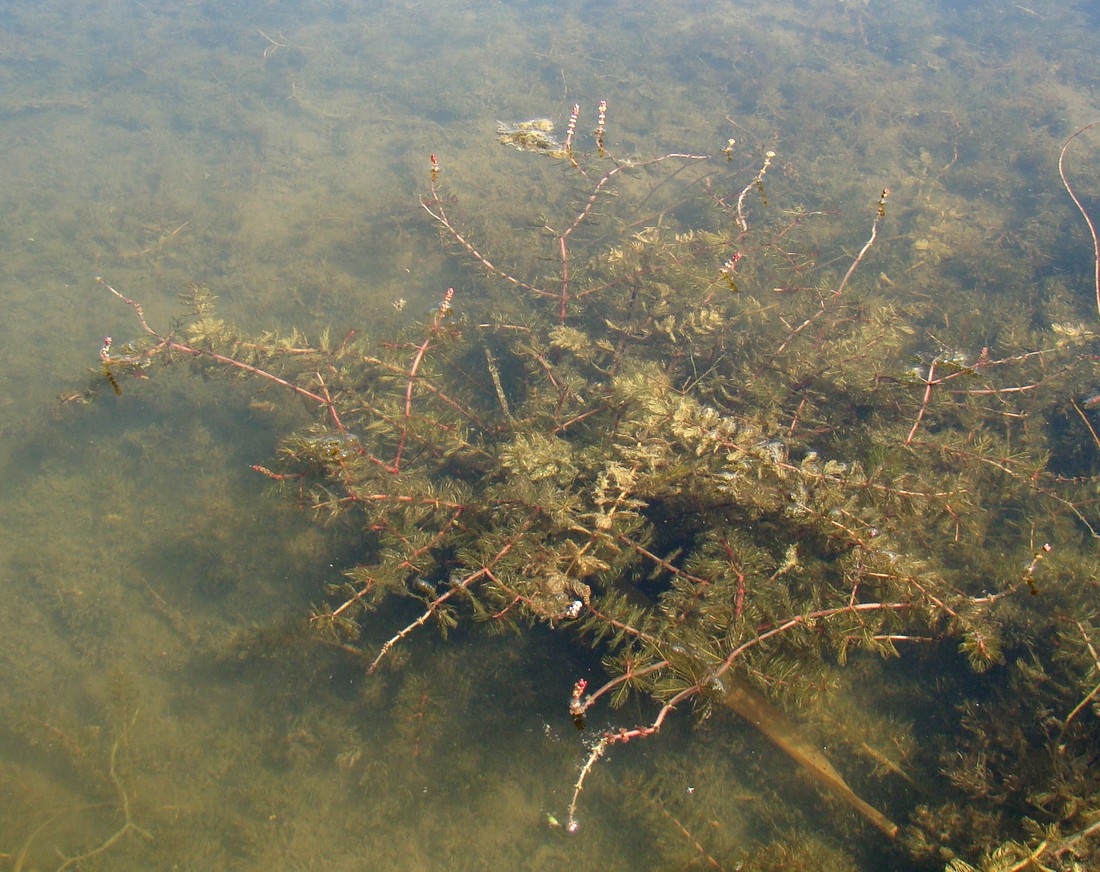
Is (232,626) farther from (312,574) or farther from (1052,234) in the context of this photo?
(1052,234)

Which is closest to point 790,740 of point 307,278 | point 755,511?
point 755,511

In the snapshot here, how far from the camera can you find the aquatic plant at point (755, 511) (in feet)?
9.46

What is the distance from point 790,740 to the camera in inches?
129

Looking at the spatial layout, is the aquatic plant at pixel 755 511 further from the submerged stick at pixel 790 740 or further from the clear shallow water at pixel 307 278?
the clear shallow water at pixel 307 278

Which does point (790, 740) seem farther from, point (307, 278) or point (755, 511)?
point (307, 278)

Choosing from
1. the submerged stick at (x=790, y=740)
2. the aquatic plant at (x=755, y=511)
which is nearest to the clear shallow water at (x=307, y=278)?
the submerged stick at (x=790, y=740)

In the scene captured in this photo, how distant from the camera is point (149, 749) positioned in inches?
148

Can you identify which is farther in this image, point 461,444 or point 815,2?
point 815,2

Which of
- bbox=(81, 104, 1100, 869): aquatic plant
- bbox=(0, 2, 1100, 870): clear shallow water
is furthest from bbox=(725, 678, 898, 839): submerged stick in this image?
bbox=(0, 2, 1100, 870): clear shallow water

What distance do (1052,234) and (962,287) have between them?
1294 millimetres

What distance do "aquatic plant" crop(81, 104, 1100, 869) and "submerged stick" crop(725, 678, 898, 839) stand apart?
1cm

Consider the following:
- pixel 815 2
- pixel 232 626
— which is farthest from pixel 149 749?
pixel 815 2

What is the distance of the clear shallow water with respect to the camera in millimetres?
3443

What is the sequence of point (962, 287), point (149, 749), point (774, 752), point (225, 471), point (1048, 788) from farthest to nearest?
point (962, 287) → point (225, 471) → point (149, 749) → point (774, 752) → point (1048, 788)
